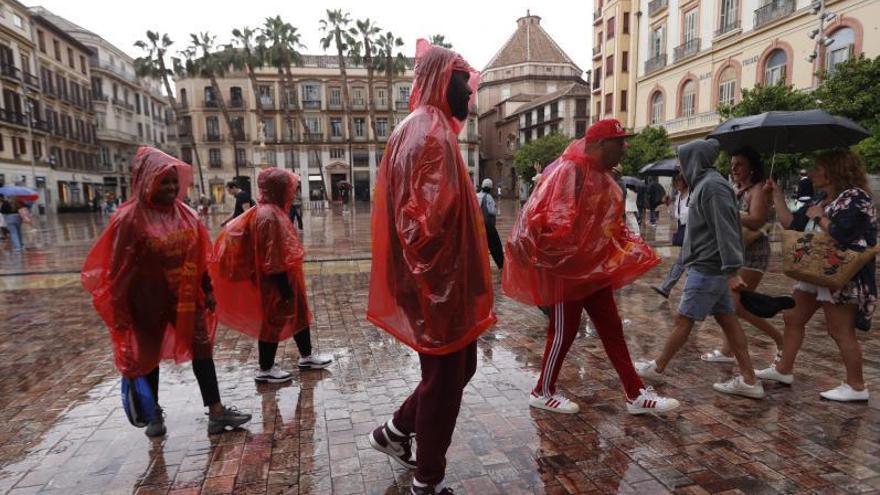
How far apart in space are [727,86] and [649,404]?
26428 millimetres

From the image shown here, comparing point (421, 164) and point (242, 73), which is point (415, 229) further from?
point (242, 73)

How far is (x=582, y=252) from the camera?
3059mm

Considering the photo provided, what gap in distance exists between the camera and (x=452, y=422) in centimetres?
220

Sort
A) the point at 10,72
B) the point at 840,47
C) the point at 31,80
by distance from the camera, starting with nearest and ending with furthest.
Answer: the point at 840,47
the point at 10,72
the point at 31,80

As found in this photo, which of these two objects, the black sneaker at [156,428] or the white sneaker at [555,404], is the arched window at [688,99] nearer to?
the white sneaker at [555,404]

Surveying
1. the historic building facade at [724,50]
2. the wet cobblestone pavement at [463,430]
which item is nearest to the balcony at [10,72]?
the wet cobblestone pavement at [463,430]

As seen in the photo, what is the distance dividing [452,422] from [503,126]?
59.0 m

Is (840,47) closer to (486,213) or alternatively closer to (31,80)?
(486,213)

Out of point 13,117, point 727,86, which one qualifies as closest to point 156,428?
point 727,86

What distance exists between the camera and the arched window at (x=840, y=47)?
1873 cm

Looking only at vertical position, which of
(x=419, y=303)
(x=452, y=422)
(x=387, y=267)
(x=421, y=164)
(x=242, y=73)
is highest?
(x=242, y=73)

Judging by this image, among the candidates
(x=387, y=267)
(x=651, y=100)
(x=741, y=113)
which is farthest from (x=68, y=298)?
(x=651, y=100)

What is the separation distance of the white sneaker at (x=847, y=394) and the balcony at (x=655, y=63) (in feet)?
96.7

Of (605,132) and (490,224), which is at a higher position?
(605,132)
